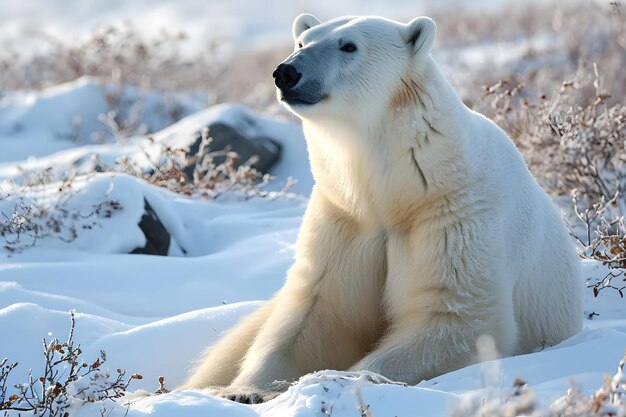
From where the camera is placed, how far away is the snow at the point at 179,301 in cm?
232

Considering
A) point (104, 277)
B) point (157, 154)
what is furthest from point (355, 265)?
point (157, 154)

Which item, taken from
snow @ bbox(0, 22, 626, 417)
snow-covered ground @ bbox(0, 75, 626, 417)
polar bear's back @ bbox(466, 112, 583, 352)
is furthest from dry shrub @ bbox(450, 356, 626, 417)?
polar bear's back @ bbox(466, 112, 583, 352)

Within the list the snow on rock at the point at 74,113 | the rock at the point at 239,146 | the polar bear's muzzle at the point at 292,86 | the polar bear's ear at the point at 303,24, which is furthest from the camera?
the snow on rock at the point at 74,113

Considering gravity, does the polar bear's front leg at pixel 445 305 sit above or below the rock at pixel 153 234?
above

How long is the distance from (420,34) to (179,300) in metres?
1.62

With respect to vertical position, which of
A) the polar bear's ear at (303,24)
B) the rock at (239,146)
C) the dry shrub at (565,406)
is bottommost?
the rock at (239,146)

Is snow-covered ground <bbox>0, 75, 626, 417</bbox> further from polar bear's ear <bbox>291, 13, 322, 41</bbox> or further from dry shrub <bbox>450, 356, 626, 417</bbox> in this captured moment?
polar bear's ear <bbox>291, 13, 322, 41</bbox>

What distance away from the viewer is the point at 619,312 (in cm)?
392

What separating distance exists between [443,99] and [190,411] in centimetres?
142

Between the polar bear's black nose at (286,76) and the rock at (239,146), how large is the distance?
13.2 ft

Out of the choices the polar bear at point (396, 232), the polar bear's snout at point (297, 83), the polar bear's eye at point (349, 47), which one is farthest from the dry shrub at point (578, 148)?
the polar bear's snout at point (297, 83)

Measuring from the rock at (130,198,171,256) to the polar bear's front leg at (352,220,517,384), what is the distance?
189 cm

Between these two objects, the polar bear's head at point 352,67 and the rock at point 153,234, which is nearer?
the polar bear's head at point 352,67

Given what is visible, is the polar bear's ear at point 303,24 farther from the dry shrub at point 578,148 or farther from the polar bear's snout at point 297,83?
the dry shrub at point 578,148
